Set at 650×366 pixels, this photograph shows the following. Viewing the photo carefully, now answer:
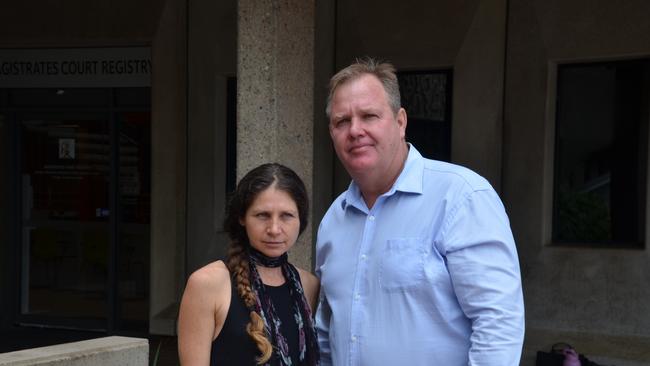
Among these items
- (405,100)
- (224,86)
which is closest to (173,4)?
(224,86)

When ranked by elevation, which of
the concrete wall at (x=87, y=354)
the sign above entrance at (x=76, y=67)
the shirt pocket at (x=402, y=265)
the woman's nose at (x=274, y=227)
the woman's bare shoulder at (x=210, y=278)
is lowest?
the concrete wall at (x=87, y=354)

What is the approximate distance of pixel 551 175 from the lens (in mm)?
6859

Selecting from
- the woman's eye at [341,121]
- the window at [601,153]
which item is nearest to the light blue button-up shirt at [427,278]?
the woman's eye at [341,121]

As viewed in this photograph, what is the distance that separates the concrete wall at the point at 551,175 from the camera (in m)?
6.46

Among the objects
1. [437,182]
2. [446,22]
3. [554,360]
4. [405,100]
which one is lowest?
[554,360]

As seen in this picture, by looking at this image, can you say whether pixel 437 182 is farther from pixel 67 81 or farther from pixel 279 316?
pixel 67 81

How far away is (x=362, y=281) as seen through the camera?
2.27 meters

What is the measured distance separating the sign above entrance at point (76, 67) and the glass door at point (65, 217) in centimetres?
40

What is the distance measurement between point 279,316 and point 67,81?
23.8 feet

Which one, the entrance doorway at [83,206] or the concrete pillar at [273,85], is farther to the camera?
the entrance doorway at [83,206]

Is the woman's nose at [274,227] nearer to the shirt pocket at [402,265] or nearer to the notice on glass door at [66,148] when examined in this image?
the shirt pocket at [402,265]

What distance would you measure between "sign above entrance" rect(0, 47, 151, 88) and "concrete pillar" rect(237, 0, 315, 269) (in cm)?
334

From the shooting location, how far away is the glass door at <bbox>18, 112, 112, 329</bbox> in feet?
29.2

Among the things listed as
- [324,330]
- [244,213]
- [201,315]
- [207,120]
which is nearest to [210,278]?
[201,315]
